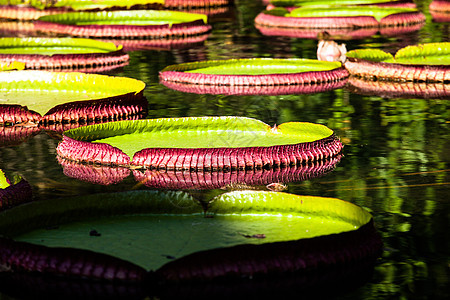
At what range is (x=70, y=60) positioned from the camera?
444 inches

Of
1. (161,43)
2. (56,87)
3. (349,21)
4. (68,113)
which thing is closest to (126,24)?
(161,43)

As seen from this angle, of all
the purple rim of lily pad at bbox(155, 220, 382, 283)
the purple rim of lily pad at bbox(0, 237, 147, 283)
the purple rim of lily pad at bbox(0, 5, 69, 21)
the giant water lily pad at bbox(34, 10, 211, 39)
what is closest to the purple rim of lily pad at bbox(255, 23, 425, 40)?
the giant water lily pad at bbox(34, 10, 211, 39)

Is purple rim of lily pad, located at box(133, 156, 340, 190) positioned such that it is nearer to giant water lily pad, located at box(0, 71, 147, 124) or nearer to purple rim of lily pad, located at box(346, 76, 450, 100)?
giant water lily pad, located at box(0, 71, 147, 124)

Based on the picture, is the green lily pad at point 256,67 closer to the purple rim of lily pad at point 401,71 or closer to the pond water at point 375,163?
the purple rim of lily pad at point 401,71

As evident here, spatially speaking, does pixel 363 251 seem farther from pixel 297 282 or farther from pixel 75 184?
pixel 75 184

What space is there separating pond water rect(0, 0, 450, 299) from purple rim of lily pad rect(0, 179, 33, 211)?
8.8 inches

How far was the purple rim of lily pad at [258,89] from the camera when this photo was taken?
964cm

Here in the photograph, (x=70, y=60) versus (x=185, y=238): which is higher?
(x=185, y=238)

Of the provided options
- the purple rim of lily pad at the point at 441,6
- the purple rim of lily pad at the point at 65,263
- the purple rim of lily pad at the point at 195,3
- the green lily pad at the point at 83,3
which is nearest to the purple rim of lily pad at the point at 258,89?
the purple rim of lily pad at the point at 65,263

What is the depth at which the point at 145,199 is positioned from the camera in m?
4.89

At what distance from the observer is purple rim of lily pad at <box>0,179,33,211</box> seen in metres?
5.27

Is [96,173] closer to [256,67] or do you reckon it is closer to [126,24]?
[256,67]

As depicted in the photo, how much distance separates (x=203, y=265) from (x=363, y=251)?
0.83m

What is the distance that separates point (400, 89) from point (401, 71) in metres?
0.40
